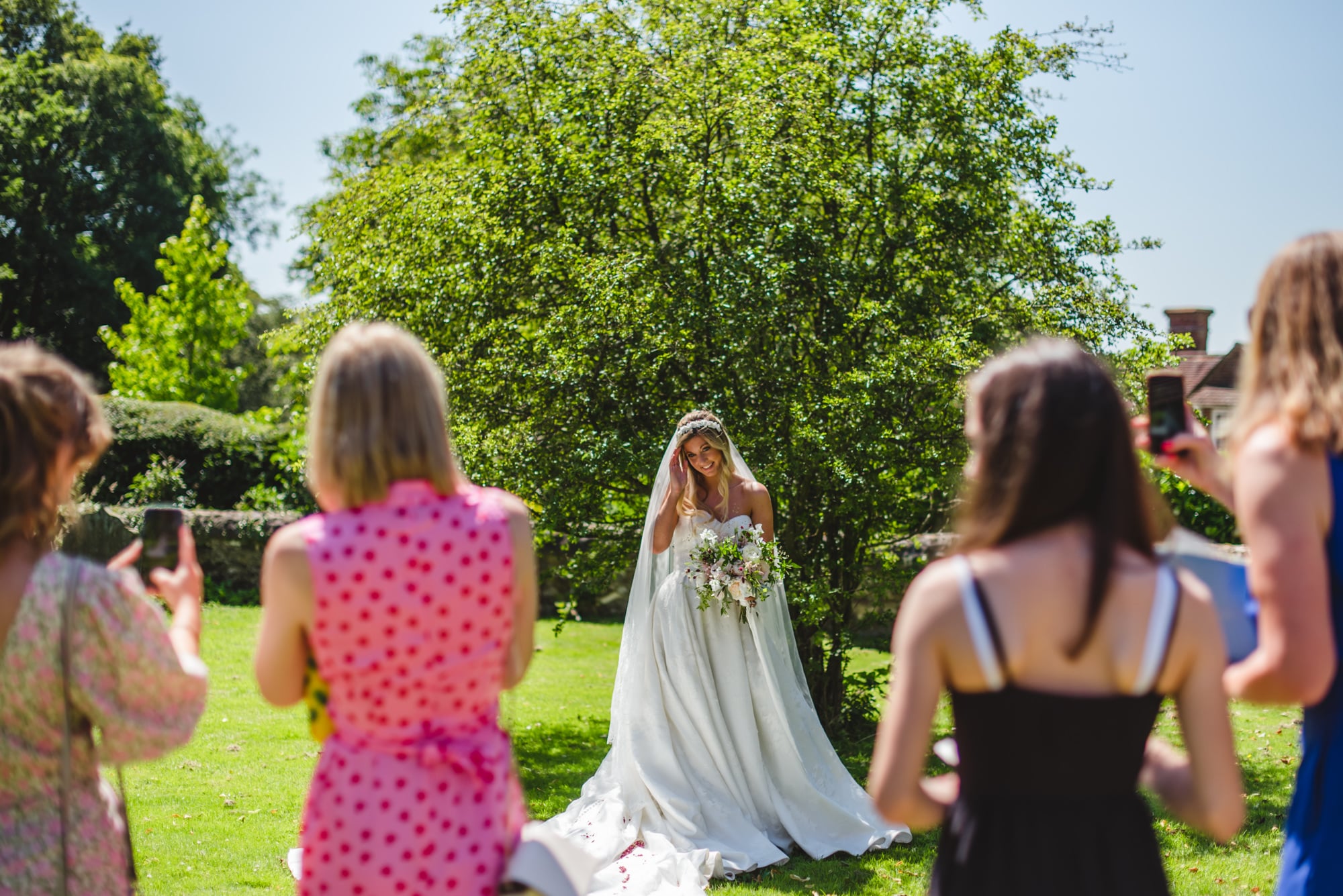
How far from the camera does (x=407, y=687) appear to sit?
2191mm

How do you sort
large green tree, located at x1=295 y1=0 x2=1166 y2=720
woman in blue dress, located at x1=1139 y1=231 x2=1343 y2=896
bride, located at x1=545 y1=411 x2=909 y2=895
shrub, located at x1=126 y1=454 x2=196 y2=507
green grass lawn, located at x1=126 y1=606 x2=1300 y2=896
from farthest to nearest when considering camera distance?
1. shrub, located at x1=126 y1=454 x2=196 y2=507
2. large green tree, located at x1=295 y1=0 x2=1166 y2=720
3. bride, located at x1=545 y1=411 x2=909 y2=895
4. green grass lawn, located at x1=126 y1=606 x2=1300 y2=896
5. woman in blue dress, located at x1=1139 y1=231 x2=1343 y2=896

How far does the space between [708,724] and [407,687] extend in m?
4.27

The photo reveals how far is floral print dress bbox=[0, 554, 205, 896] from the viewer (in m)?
2.22

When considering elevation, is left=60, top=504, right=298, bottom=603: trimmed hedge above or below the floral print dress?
below

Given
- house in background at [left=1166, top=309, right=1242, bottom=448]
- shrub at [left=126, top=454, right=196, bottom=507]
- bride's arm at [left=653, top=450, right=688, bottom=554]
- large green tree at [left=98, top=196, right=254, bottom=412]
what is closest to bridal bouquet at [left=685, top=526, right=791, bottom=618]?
bride's arm at [left=653, top=450, right=688, bottom=554]

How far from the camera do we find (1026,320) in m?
8.25

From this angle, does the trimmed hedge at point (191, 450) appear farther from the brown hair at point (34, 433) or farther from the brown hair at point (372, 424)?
the brown hair at point (372, 424)

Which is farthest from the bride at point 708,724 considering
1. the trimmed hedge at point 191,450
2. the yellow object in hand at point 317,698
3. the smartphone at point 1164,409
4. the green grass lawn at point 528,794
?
the trimmed hedge at point 191,450

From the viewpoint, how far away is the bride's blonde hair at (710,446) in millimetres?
6332

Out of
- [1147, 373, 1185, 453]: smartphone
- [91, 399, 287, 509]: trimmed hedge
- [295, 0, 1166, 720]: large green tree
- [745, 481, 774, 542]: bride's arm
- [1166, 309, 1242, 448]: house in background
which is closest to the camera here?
[1147, 373, 1185, 453]: smartphone

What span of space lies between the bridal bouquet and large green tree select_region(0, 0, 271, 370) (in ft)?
91.5

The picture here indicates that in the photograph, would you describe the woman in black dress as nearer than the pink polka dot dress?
Yes

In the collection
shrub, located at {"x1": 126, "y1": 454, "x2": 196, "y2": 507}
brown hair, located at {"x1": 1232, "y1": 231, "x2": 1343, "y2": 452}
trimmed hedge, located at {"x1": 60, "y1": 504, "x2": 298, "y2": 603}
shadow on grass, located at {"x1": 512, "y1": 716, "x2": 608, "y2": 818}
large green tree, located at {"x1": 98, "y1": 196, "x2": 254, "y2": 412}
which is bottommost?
shadow on grass, located at {"x1": 512, "y1": 716, "x2": 608, "y2": 818}

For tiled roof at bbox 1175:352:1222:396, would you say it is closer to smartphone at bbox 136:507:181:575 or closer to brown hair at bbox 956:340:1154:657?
brown hair at bbox 956:340:1154:657
